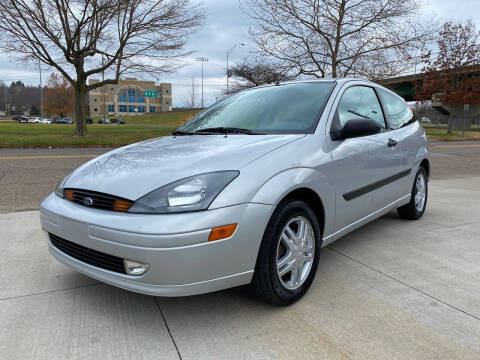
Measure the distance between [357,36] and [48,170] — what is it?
542 inches

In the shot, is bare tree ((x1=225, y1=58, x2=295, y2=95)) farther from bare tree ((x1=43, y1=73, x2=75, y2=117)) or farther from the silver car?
bare tree ((x1=43, y1=73, x2=75, y2=117))

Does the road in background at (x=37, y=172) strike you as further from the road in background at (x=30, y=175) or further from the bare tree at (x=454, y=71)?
the bare tree at (x=454, y=71)

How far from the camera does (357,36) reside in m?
16.3

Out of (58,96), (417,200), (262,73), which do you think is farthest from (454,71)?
(58,96)

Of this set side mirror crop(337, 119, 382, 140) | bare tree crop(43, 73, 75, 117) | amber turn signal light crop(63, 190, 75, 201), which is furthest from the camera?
bare tree crop(43, 73, 75, 117)

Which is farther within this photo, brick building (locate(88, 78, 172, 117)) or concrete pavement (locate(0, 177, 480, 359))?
brick building (locate(88, 78, 172, 117))

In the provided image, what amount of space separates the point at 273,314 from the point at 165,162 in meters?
1.17

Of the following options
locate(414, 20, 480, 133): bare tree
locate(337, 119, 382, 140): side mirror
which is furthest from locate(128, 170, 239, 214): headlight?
locate(414, 20, 480, 133): bare tree

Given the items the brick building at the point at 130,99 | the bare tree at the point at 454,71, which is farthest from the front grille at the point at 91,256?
the brick building at the point at 130,99

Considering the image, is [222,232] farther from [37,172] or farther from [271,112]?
[37,172]

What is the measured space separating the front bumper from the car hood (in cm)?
20

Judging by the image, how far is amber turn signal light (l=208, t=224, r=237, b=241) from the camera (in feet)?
6.49

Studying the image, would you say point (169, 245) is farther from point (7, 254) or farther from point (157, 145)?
point (7, 254)

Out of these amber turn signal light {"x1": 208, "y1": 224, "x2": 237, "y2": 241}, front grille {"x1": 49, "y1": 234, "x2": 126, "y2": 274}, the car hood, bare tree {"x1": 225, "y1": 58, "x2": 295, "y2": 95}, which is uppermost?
bare tree {"x1": 225, "y1": 58, "x2": 295, "y2": 95}
